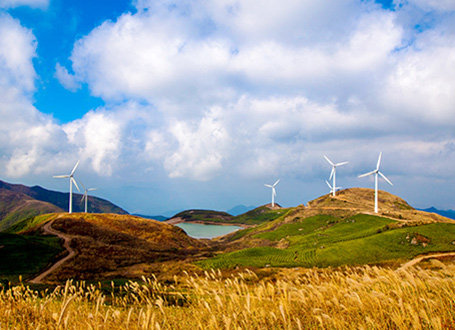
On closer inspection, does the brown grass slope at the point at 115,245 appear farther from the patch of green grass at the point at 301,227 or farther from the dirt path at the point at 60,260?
the patch of green grass at the point at 301,227

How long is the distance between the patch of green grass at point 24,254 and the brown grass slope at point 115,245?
392 centimetres

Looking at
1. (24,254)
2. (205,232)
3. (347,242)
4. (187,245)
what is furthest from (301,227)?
(205,232)

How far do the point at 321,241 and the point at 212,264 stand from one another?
33491mm

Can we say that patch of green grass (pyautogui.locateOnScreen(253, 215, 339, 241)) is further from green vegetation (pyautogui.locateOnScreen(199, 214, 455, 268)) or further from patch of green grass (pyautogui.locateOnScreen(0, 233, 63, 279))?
patch of green grass (pyautogui.locateOnScreen(0, 233, 63, 279))

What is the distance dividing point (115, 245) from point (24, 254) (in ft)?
70.7

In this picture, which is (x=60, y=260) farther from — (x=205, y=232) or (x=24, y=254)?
(x=205, y=232)

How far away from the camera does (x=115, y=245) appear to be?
2864 inches

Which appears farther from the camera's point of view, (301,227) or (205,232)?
(205,232)

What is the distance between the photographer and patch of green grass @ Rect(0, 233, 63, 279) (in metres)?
47.2

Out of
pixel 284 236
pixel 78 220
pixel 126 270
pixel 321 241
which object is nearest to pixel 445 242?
pixel 321 241

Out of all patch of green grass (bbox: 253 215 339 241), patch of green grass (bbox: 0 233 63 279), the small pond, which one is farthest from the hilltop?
Answer: the small pond

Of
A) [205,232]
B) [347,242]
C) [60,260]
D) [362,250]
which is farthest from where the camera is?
[205,232]

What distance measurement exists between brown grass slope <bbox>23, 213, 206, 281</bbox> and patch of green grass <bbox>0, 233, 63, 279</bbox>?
3.92m

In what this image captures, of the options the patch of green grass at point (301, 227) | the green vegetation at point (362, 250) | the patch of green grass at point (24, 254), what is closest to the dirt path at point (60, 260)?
the patch of green grass at point (24, 254)
